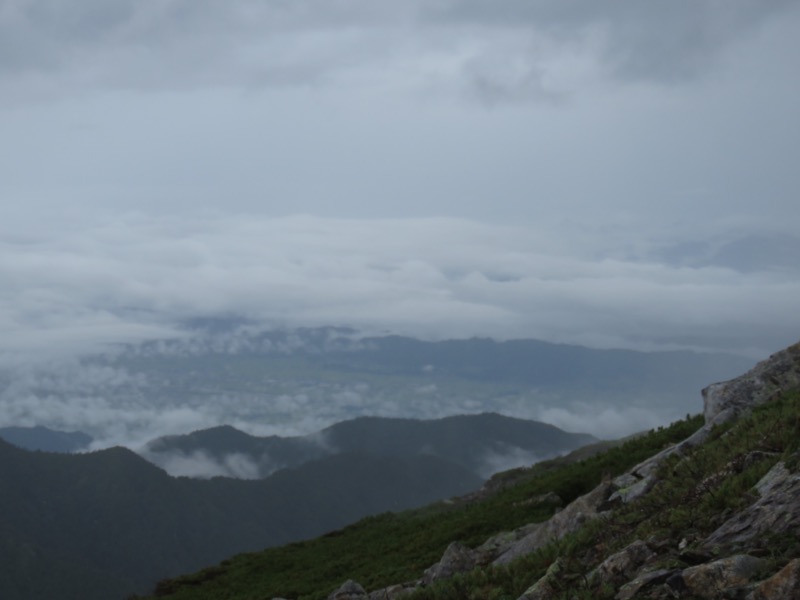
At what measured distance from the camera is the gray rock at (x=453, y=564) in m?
30.4

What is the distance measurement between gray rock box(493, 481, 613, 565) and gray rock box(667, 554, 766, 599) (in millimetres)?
13587

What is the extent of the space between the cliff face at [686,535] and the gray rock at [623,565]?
0.02 meters

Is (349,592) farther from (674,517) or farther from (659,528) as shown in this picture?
(674,517)

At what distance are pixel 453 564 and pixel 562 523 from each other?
436 cm

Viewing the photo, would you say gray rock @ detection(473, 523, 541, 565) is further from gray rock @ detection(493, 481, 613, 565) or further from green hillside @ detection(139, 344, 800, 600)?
gray rock @ detection(493, 481, 613, 565)

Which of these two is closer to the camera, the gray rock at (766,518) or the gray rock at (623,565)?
the gray rock at (766,518)

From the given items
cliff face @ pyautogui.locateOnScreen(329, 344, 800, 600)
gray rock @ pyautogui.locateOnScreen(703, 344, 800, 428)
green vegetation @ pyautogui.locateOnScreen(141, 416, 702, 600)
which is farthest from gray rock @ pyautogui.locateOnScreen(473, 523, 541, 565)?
gray rock @ pyautogui.locateOnScreen(703, 344, 800, 428)

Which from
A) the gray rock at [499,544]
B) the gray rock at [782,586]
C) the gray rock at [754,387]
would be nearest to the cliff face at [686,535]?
the gray rock at [782,586]

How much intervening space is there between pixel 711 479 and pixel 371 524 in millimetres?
45565

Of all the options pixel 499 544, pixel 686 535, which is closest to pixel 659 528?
pixel 686 535

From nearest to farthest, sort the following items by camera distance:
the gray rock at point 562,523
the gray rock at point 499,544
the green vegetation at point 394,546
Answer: the gray rock at point 562,523 → the gray rock at point 499,544 → the green vegetation at point 394,546

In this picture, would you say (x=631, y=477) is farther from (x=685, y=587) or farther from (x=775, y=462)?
(x=685, y=587)

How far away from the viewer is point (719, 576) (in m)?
15.7

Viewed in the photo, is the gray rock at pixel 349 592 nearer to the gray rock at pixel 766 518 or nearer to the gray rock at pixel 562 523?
the gray rock at pixel 562 523
